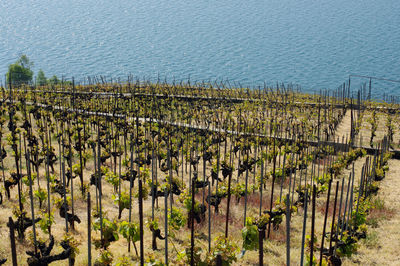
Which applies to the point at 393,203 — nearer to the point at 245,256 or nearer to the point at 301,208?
the point at 301,208

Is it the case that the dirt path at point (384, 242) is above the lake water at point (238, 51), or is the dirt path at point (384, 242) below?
below

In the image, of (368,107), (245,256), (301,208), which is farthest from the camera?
(368,107)

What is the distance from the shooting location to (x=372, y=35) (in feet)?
538

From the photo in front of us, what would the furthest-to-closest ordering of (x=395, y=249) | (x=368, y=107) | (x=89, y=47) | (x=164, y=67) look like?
(x=89, y=47) → (x=164, y=67) → (x=368, y=107) → (x=395, y=249)

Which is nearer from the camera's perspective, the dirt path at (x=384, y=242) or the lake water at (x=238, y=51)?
the dirt path at (x=384, y=242)

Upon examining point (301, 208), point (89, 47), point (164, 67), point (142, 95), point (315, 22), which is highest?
point (315, 22)

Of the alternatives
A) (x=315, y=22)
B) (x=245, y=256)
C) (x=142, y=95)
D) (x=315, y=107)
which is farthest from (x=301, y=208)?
(x=315, y=22)

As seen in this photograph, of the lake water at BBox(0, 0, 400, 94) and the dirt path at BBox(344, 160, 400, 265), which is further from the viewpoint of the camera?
the lake water at BBox(0, 0, 400, 94)

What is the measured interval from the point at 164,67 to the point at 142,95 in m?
117

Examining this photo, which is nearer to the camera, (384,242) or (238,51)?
(384,242)

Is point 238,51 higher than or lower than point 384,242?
higher

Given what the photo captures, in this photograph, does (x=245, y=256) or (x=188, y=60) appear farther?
(x=188, y=60)

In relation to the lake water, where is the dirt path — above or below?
below

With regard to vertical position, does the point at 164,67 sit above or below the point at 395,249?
above
